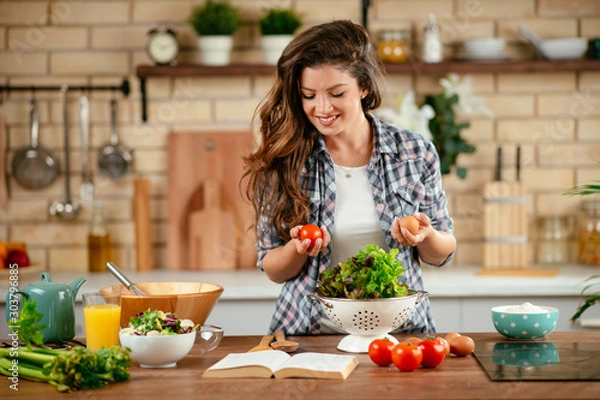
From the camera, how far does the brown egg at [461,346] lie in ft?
6.98

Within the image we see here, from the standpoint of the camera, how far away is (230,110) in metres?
4.10

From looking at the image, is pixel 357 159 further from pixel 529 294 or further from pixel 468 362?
pixel 529 294

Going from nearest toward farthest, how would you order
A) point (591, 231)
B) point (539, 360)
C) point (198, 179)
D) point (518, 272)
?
1. point (539, 360)
2. point (518, 272)
3. point (591, 231)
4. point (198, 179)

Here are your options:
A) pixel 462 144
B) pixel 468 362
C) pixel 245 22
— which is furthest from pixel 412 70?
pixel 468 362

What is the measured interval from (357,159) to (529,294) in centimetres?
119

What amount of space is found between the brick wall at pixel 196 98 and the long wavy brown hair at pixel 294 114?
60.1 inches

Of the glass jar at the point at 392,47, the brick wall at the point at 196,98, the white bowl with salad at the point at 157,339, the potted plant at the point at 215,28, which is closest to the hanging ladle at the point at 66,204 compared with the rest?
the brick wall at the point at 196,98

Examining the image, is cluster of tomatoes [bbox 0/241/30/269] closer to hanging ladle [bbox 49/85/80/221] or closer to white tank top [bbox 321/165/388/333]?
hanging ladle [bbox 49/85/80/221]

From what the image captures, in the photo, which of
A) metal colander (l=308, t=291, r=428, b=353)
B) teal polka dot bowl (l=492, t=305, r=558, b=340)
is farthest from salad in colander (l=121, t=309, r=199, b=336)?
Result: teal polka dot bowl (l=492, t=305, r=558, b=340)

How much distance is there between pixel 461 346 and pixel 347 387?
15.7 inches

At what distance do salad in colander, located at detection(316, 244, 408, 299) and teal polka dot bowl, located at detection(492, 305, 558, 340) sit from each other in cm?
33

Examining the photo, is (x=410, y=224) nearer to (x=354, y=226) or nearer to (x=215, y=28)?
(x=354, y=226)

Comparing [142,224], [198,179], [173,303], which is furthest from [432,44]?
[173,303]

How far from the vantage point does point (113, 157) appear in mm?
4066
